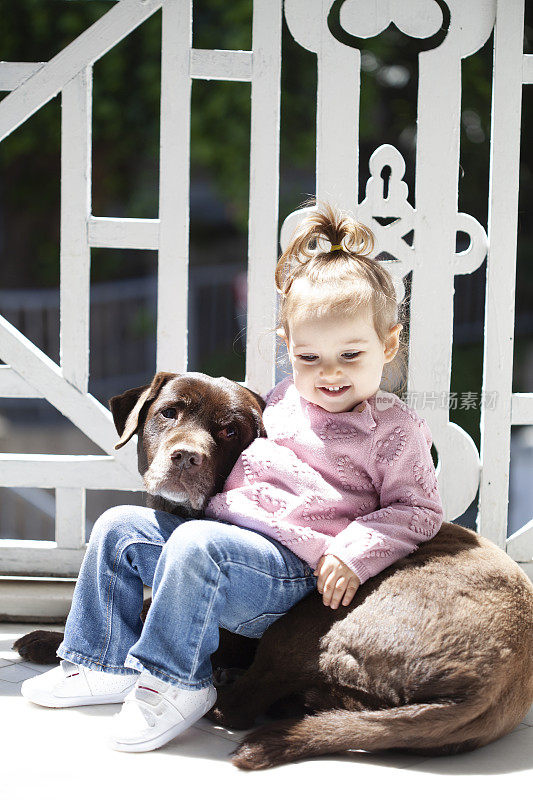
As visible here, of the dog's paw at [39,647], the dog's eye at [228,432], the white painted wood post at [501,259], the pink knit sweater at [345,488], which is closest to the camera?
the pink knit sweater at [345,488]

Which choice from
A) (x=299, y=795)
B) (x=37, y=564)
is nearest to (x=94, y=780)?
(x=299, y=795)

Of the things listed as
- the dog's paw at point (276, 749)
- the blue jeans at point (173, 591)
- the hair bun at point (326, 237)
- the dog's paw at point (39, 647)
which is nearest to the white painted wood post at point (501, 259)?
the hair bun at point (326, 237)

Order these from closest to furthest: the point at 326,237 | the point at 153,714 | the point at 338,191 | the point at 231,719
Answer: the point at 153,714
the point at 231,719
the point at 326,237
the point at 338,191

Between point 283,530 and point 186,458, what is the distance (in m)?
0.27

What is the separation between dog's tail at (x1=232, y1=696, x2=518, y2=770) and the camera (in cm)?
182

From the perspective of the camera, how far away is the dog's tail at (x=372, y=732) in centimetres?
182

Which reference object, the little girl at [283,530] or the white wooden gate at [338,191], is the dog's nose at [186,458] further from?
the white wooden gate at [338,191]

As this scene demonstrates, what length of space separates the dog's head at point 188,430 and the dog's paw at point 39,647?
0.54 metres

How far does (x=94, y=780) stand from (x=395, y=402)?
1.02m

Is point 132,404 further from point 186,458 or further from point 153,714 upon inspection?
point 153,714

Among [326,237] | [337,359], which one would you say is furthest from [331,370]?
[326,237]

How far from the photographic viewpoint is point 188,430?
7.16 feet

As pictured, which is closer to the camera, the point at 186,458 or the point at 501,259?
the point at 186,458

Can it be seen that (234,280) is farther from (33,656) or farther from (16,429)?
(33,656)
